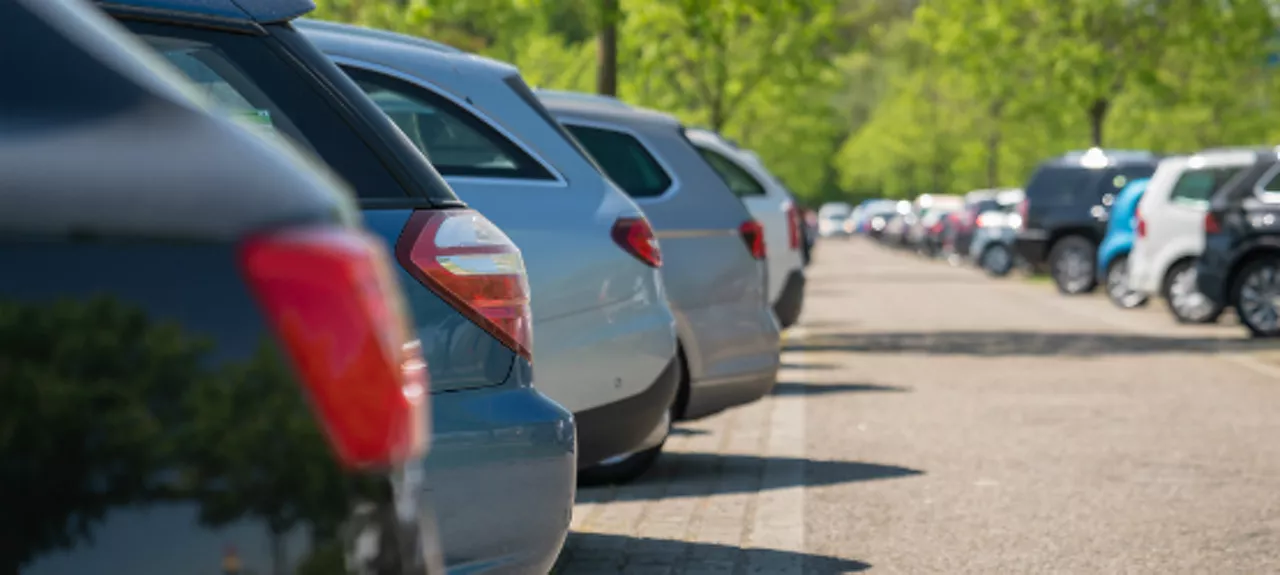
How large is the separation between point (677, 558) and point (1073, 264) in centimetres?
2542

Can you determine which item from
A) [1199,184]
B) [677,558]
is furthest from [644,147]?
[1199,184]

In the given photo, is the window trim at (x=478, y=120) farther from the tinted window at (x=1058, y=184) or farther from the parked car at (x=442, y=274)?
the tinted window at (x=1058, y=184)

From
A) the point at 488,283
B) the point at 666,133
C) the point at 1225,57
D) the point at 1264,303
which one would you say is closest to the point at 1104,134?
the point at 1225,57

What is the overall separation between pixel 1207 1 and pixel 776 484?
45.9m

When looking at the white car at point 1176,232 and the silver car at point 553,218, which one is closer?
the silver car at point 553,218

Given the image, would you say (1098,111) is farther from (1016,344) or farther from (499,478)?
(499,478)

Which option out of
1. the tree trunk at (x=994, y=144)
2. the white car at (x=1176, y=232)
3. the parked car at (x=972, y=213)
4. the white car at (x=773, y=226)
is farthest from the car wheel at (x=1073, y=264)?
the tree trunk at (x=994, y=144)

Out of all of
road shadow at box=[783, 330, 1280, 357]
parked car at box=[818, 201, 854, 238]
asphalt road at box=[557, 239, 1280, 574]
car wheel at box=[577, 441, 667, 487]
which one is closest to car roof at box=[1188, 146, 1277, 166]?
road shadow at box=[783, 330, 1280, 357]

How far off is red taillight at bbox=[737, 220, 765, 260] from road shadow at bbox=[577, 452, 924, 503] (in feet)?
3.11

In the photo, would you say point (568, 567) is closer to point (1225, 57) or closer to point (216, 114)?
point (216, 114)

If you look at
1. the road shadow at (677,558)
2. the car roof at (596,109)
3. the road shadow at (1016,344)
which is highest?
the car roof at (596,109)

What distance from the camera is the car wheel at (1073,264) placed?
3158cm

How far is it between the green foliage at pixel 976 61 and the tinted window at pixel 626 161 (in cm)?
1161

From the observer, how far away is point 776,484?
9.41m
